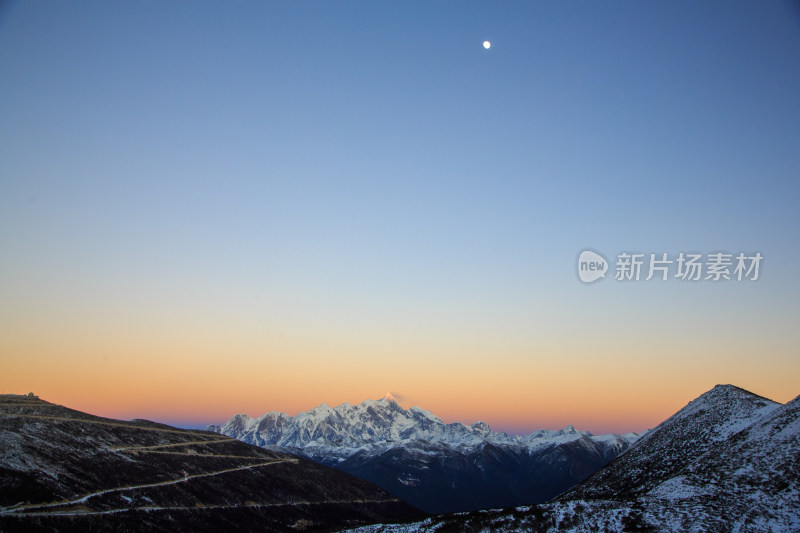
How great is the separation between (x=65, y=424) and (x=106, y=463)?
62.6 ft

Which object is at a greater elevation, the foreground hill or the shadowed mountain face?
the foreground hill

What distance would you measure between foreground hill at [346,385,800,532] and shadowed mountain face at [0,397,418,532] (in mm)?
45080

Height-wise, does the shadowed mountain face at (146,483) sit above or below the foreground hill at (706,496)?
below

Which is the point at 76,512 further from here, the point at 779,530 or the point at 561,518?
the point at 779,530

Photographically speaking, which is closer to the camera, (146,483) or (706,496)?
(706,496)

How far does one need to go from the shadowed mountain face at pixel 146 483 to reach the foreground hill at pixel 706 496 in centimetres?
4508

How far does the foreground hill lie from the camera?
4781 cm

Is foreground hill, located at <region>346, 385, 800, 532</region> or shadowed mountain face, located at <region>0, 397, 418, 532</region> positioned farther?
shadowed mountain face, located at <region>0, 397, 418, 532</region>

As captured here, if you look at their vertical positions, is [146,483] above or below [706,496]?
below

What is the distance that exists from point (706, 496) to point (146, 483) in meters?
93.8

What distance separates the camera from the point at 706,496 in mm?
52594

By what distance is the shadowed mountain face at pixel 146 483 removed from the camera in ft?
244

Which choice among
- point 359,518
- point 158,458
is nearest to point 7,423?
point 158,458

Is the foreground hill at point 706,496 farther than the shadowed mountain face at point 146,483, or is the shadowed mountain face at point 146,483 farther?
the shadowed mountain face at point 146,483
